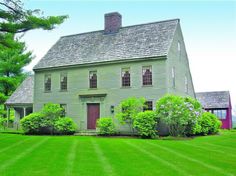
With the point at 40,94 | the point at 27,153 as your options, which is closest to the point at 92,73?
the point at 40,94

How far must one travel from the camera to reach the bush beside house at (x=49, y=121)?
20906mm

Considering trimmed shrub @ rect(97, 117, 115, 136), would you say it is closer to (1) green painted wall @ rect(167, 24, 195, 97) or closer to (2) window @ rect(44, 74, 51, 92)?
(1) green painted wall @ rect(167, 24, 195, 97)

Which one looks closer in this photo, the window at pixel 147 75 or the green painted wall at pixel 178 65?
the window at pixel 147 75

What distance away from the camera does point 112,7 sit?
23516 millimetres

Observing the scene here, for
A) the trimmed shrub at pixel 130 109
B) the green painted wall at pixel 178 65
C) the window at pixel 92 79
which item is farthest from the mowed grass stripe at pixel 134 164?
the window at pixel 92 79

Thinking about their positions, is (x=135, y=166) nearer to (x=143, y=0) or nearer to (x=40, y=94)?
(x=143, y=0)

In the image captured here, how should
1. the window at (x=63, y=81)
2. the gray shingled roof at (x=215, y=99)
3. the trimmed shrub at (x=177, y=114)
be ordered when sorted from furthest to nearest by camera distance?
the gray shingled roof at (x=215, y=99), the window at (x=63, y=81), the trimmed shrub at (x=177, y=114)

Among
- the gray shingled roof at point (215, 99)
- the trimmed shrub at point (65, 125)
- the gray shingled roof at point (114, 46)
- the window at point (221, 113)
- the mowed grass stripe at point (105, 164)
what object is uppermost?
the gray shingled roof at point (114, 46)

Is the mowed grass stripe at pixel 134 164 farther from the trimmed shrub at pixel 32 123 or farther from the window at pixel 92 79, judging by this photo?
the trimmed shrub at pixel 32 123

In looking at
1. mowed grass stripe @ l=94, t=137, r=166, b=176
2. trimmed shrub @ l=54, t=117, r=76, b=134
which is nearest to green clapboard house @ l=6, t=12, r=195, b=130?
trimmed shrub @ l=54, t=117, r=76, b=134

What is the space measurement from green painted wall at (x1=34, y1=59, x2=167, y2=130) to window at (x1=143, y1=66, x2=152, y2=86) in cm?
28

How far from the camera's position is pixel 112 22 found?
23594 millimetres

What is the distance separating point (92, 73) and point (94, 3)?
694 centimetres

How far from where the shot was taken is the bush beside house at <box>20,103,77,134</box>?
68.6 feet
